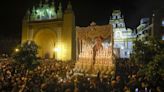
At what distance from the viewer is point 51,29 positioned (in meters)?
39.1

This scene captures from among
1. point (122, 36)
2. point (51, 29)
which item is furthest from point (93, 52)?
point (122, 36)

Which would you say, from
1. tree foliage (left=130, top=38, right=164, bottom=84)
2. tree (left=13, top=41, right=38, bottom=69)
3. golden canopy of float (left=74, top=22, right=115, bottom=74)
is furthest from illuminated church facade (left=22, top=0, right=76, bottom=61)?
tree foliage (left=130, top=38, right=164, bottom=84)

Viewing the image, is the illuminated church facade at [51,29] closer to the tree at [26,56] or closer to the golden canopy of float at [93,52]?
the golden canopy of float at [93,52]

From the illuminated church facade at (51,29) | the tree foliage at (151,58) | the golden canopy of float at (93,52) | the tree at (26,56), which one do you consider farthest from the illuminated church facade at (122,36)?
the tree foliage at (151,58)

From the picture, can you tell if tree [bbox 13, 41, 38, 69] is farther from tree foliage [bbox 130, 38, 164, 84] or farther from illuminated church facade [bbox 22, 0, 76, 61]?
illuminated church facade [bbox 22, 0, 76, 61]

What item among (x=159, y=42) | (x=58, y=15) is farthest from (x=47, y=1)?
(x=159, y=42)

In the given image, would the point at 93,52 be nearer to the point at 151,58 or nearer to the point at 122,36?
the point at 151,58

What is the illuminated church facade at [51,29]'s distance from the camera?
1457 inches

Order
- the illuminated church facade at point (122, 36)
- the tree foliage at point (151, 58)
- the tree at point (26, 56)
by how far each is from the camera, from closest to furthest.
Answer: the tree foliage at point (151, 58)
the tree at point (26, 56)
the illuminated church facade at point (122, 36)

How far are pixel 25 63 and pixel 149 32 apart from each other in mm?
37351

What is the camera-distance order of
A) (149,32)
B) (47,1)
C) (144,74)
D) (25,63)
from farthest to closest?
(149,32) → (47,1) → (25,63) → (144,74)

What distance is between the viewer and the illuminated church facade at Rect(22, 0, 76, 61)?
1457 inches

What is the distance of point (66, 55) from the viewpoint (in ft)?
119

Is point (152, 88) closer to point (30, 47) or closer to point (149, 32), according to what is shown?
point (30, 47)
